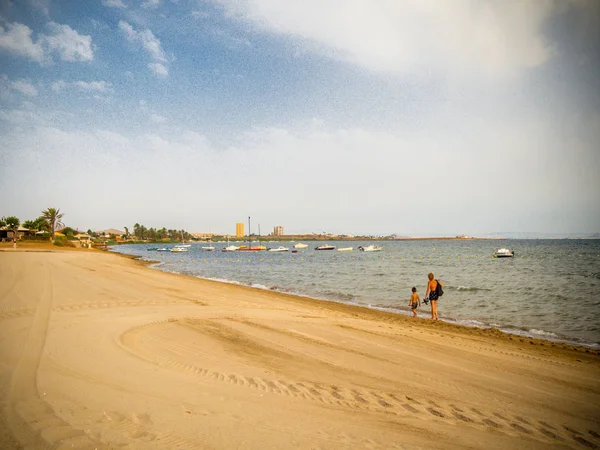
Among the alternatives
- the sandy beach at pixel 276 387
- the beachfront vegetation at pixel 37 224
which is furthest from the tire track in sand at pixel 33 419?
the beachfront vegetation at pixel 37 224

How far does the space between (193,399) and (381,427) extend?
250cm

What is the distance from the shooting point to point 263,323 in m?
10.1

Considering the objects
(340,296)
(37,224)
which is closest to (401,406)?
(340,296)

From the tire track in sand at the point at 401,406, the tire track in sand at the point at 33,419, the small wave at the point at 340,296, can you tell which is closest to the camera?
the tire track in sand at the point at 33,419

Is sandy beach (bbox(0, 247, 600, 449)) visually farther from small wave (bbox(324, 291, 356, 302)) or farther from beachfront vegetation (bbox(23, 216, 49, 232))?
beachfront vegetation (bbox(23, 216, 49, 232))

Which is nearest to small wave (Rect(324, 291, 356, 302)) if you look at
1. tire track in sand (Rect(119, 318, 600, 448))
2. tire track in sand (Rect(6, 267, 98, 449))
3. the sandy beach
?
the sandy beach

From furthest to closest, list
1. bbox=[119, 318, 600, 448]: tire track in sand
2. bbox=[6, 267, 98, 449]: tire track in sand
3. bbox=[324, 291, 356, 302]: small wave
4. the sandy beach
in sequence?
bbox=[324, 291, 356, 302]: small wave < bbox=[119, 318, 600, 448]: tire track in sand < the sandy beach < bbox=[6, 267, 98, 449]: tire track in sand

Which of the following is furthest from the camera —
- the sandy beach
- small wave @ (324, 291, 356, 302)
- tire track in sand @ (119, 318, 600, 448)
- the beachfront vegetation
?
the beachfront vegetation

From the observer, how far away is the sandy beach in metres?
3.67

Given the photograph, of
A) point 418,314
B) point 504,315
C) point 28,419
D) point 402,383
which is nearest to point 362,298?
point 418,314

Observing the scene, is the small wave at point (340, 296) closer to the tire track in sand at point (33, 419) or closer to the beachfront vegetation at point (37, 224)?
the tire track in sand at point (33, 419)

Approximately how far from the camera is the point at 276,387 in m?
5.11

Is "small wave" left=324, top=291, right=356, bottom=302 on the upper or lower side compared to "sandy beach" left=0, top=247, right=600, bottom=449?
lower

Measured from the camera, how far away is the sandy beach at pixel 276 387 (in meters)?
3.67
